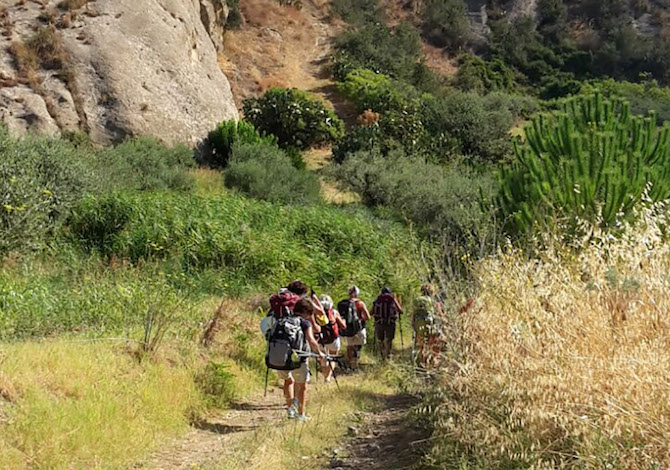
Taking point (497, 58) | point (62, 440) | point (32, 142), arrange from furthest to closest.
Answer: point (497, 58)
point (32, 142)
point (62, 440)

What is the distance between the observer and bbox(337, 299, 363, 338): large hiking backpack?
11.1 meters

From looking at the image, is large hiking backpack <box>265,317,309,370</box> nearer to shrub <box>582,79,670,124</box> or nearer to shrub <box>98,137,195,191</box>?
shrub <box>98,137,195,191</box>

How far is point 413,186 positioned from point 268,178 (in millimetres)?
4566

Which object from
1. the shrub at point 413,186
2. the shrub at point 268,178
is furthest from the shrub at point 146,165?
the shrub at point 413,186

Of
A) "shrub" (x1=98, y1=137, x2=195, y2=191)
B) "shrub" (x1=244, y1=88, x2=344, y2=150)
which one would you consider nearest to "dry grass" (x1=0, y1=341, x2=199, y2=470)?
"shrub" (x1=98, y1=137, x2=195, y2=191)

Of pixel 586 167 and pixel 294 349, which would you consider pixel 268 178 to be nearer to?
pixel 586 167

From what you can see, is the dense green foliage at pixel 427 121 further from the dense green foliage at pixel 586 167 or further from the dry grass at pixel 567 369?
the dry grass at pixel 567 369

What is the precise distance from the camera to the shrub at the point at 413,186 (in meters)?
21.6

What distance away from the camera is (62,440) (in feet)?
20.8

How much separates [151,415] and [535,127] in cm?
952

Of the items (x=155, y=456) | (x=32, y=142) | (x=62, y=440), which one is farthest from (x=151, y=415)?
(x=32, y=142)

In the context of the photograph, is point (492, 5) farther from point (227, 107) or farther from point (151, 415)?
point (151, 415)

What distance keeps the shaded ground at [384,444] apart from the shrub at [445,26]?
44.5 m

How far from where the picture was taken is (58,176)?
1603 cm
